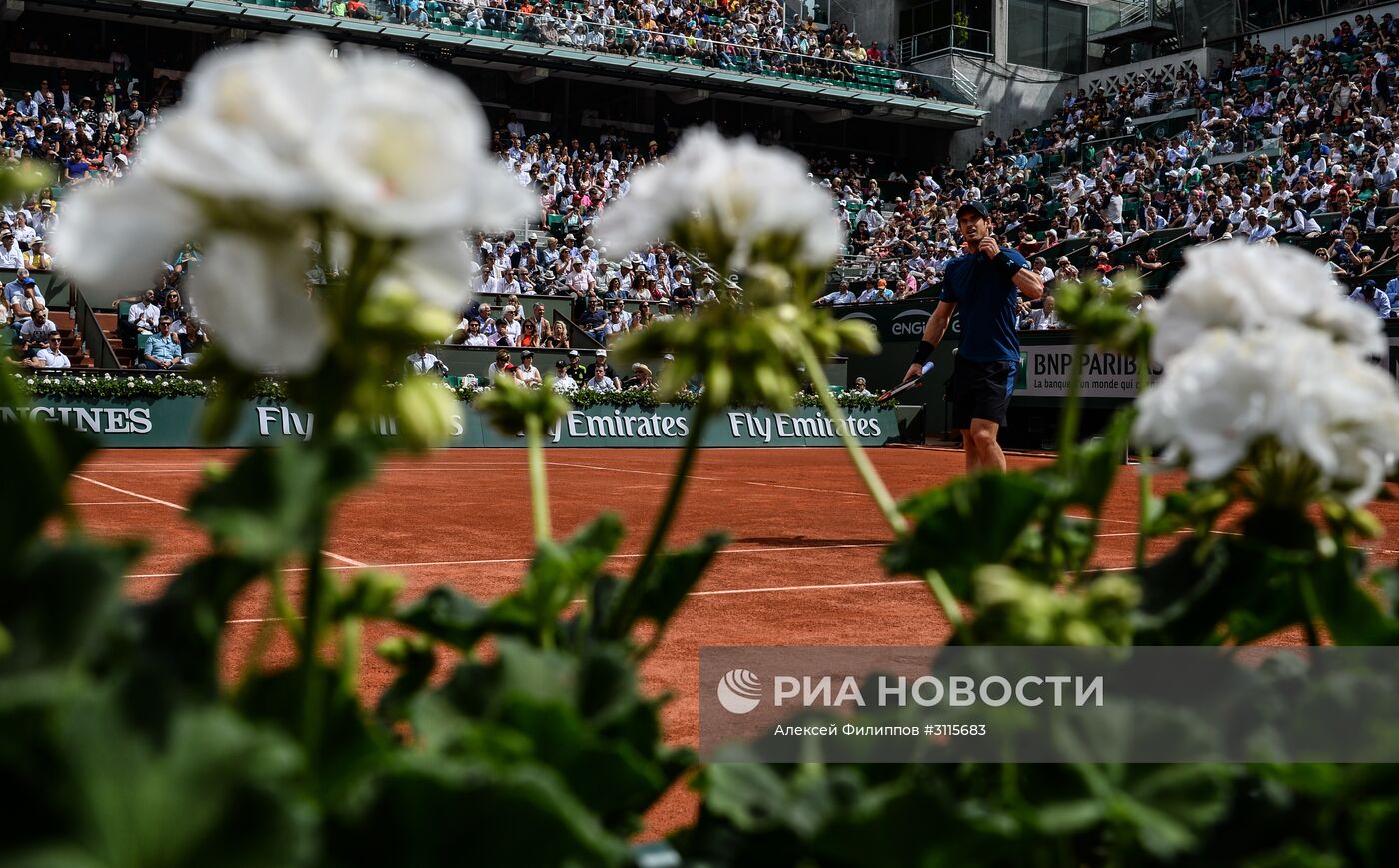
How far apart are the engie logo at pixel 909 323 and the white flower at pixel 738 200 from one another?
2474cm

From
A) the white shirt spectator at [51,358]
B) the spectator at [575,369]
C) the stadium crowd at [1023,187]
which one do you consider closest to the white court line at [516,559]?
the stadium crowd at [1023,187]

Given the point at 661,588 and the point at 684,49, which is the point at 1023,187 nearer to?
the point at 684,49

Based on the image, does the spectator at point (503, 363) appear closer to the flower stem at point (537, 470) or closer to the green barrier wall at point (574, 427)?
the green barrier wall at point (574, 427)

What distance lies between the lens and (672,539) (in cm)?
792

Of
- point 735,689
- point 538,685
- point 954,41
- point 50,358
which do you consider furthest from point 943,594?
point 954,41

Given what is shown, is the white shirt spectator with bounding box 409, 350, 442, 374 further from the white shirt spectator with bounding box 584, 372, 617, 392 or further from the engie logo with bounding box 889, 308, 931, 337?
the engie logo with bounding box 889, 308, 931, 337

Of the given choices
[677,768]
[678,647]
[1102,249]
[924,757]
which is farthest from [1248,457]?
[1102,249]

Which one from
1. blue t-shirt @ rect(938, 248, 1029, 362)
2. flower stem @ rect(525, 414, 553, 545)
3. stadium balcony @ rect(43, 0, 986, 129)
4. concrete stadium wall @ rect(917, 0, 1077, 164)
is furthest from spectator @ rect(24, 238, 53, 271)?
concrete stadium wall @ rect(917, 0, 1077, 164)

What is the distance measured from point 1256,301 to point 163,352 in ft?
68.6

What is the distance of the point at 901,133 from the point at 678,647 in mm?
40385

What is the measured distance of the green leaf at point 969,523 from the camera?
1005mm

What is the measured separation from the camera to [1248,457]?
1000 mm

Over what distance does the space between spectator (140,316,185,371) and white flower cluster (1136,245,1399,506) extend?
20202mm

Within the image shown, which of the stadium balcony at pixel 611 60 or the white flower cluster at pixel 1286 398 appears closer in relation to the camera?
the white flower cluster at pixel 1286 398
